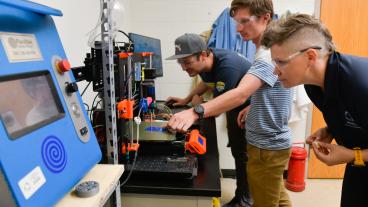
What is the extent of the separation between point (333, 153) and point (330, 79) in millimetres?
269

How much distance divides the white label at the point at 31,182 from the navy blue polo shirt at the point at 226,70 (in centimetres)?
136

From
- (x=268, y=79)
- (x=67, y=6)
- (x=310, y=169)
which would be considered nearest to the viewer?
(x=268, y=79)

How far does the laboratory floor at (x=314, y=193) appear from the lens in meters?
2.71

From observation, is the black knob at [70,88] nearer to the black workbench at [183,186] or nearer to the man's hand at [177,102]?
the black workbench at [183,186]

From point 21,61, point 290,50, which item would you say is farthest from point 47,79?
point 290,50

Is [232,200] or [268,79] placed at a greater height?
[268,79]

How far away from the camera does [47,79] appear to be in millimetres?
704

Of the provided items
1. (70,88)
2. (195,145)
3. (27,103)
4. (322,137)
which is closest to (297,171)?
(322,137)

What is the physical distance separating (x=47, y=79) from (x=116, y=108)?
1.16 ft

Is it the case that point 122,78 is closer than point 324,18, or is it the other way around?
point 122,78

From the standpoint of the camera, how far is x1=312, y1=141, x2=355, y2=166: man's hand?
3.33 feet

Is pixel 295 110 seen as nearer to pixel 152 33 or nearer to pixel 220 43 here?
pixel 220 43

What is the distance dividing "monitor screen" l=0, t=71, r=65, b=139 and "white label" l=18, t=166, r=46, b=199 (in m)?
0.08

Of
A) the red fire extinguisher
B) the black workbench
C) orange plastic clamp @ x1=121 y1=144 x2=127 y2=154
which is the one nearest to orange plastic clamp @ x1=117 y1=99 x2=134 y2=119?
orange plastic clamp @ x1=121 y1=144 x2=127 y2=154
